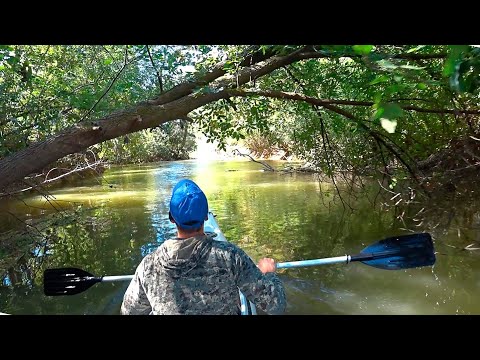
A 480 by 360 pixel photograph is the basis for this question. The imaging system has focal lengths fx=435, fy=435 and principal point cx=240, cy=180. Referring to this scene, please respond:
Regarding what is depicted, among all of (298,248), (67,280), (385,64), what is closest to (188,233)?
(385,64)

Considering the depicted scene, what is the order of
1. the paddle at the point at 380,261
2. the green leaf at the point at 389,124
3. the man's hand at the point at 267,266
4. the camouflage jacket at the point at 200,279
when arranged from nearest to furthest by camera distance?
the green leaf at the point at 389,124 < the camouflage jacket at the point at 200,279 < the man's hand at the point at 267,266 < the paddle at the point at 380,261

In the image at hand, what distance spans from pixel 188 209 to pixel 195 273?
0.29m

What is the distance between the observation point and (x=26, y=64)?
226 inches

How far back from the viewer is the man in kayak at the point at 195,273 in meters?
1.97

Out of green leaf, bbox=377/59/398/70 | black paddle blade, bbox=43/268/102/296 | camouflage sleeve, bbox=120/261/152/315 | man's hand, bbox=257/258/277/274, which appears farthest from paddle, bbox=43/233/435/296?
green leaf, bbox=377/59/398/70

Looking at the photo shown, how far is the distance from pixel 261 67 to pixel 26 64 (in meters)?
3.16

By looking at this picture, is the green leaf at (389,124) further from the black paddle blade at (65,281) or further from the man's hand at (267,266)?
the black paddle blade at (65,281)

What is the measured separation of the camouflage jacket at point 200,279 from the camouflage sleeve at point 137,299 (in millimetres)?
11

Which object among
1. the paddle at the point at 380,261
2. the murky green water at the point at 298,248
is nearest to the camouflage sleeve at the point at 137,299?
the paddle at the point at 380,261

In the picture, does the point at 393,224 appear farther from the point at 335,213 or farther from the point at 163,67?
the point at 163,67

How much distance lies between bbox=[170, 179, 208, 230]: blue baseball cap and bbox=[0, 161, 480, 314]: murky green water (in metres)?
2.85

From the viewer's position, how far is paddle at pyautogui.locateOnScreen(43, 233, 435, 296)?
2900 millimetres

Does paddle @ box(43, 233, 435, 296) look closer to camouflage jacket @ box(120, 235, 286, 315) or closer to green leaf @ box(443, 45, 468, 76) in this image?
camouflage jacket @ box(120, 235, 286, 315)
